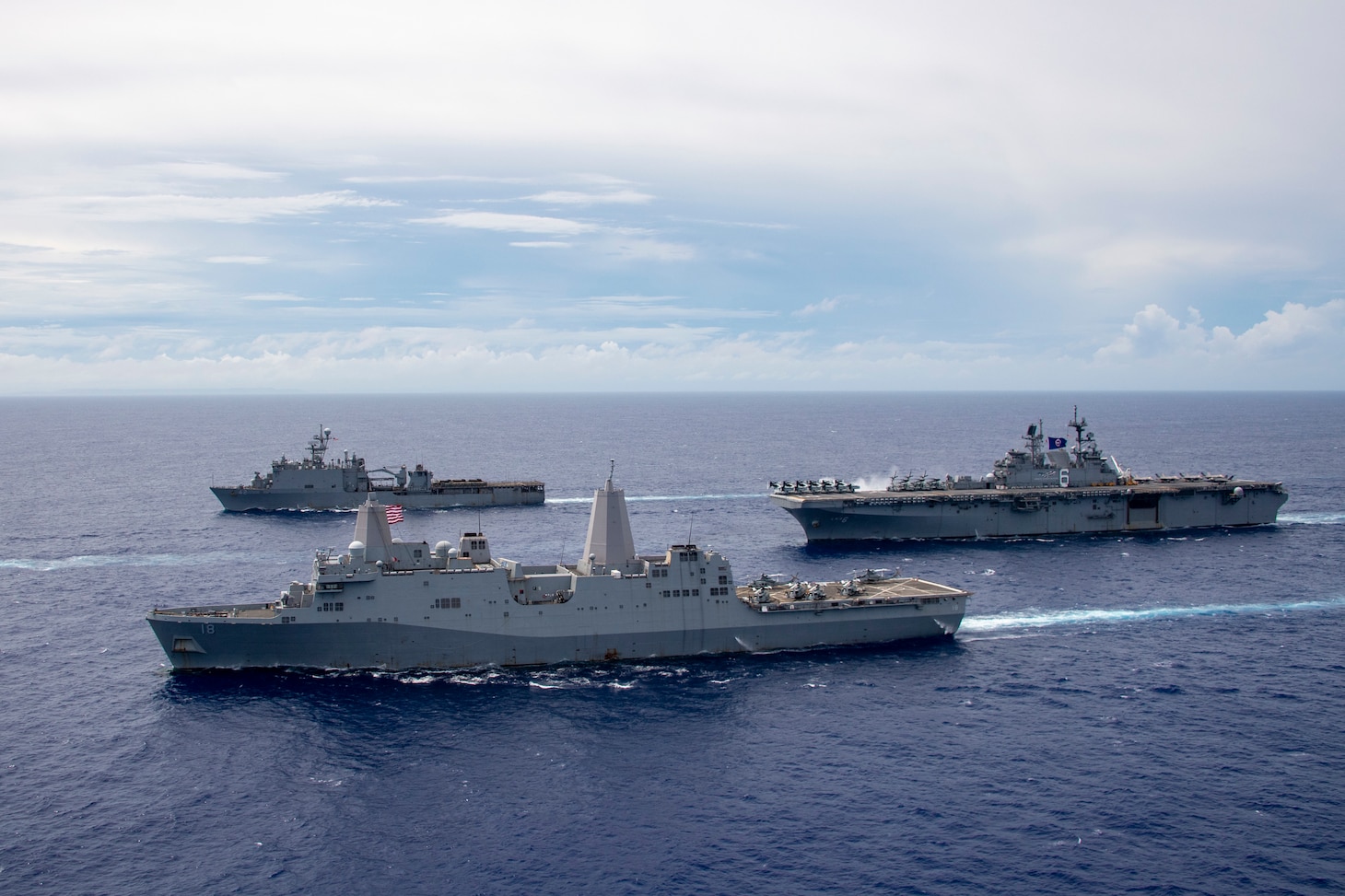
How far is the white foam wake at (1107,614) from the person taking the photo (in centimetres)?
5635

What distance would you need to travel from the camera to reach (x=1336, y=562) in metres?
72.2

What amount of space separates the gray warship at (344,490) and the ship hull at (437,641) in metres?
49.7

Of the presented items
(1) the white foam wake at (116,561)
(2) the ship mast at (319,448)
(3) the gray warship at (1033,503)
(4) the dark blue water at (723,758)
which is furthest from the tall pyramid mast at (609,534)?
(2) the ship mast at (319,448)

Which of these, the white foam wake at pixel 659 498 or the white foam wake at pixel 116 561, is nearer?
the white foam wake at pixel 116 561

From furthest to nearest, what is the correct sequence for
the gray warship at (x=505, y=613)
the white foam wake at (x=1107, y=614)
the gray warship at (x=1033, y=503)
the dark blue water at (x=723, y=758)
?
the gray warship at (x=1033, y=503)
the white foam wake at (x=1107, y=614)
the gray warship at (x=505, y=613)
the dark blue water at (x=723, y=758)

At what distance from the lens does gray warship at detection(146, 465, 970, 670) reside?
47.6 m

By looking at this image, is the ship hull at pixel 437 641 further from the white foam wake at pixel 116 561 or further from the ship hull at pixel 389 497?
the ship hull at pixel 389 497

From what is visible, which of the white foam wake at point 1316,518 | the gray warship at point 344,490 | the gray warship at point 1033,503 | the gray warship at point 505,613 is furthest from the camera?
the gray warship at point 344,490

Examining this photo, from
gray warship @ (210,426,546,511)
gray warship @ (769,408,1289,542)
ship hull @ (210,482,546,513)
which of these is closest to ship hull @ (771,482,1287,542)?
gray warship @ (769,408,1289,542)

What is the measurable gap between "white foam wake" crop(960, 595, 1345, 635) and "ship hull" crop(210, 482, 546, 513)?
57944mm

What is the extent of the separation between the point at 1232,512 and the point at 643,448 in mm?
100848

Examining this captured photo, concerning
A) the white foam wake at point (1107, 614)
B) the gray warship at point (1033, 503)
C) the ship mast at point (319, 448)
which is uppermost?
the ship mast at point (319, 448)

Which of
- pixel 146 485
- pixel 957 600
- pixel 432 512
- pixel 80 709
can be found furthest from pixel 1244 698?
pixel 146 485

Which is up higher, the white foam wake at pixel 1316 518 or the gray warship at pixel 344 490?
the gray warship at pixel 344 490
